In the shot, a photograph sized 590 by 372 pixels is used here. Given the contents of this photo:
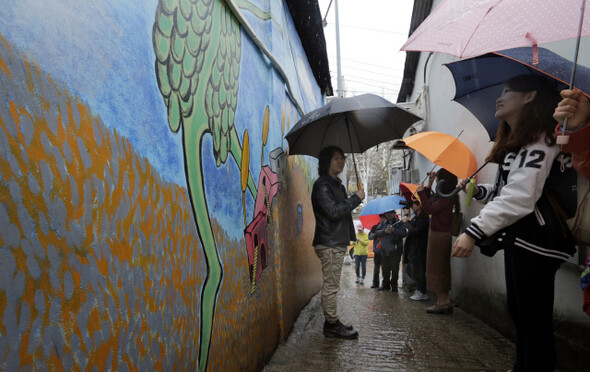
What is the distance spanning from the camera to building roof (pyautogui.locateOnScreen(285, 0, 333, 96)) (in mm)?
5406

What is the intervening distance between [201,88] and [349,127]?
2.62 metres

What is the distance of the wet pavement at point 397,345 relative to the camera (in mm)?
3209

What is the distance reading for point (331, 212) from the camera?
3.81m

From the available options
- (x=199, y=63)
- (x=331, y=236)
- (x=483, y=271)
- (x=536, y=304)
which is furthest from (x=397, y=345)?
(x=199, y=63)

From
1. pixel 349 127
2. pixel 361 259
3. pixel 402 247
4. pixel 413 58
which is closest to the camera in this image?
pixel 349 127

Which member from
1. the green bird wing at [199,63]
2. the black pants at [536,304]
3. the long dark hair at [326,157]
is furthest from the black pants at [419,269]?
the green bird wing at [199,63]

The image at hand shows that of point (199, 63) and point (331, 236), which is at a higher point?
point (199, 63)

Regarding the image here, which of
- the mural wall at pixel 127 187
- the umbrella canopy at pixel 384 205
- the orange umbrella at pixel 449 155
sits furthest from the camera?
the umbrella canopy at pixel 384 205

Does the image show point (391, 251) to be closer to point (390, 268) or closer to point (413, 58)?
point (390, 268)

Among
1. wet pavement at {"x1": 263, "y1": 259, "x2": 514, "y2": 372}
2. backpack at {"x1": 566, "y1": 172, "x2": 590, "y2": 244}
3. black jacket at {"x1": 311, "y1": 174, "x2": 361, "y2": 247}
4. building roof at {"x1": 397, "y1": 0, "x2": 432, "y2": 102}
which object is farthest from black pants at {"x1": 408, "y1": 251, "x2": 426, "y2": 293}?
building roof at {"x1": 397, "y1": 0, "x2": 432, "y2": 102}

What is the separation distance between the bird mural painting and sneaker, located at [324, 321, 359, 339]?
2.14 m

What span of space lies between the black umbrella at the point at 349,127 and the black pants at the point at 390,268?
3.70 metres

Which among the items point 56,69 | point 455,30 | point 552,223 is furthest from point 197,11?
point 552,223

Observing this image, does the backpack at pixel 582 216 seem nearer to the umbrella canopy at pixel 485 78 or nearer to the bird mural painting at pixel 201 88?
the umbrella canopy at pixel 485 78
